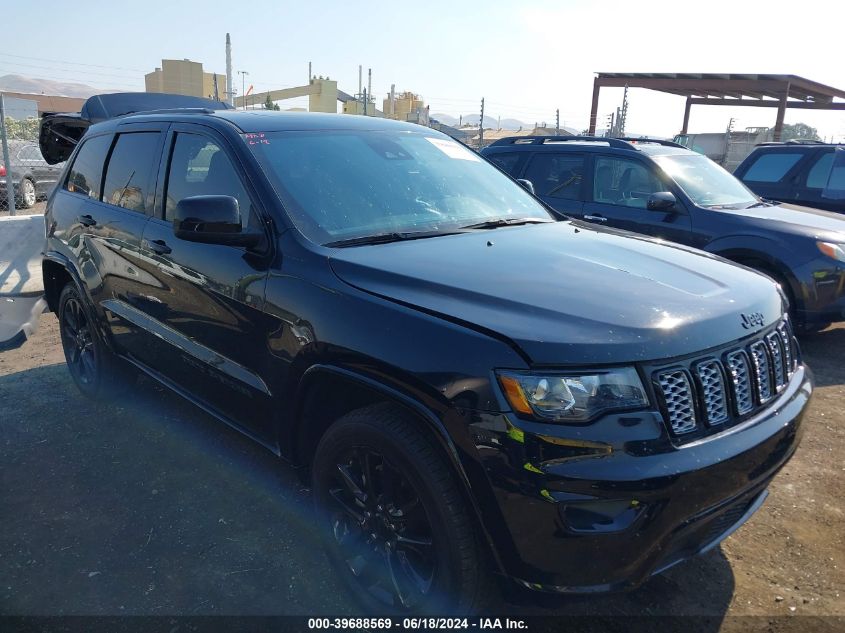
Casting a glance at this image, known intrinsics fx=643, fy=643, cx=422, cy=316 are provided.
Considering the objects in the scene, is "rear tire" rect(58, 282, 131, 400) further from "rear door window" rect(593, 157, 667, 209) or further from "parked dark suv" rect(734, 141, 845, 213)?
"parked dark suv" rect(734, 141, 845, 213)

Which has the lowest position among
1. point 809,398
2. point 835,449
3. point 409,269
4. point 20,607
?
point 20,607

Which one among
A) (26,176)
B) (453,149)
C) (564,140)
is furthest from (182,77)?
(453,149)

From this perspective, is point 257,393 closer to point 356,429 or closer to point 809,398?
point 356,429

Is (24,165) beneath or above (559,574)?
above

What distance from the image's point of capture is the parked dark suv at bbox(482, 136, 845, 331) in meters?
5.38

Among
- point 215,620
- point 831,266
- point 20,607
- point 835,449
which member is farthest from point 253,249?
point 831,266

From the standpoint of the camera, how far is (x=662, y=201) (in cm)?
590

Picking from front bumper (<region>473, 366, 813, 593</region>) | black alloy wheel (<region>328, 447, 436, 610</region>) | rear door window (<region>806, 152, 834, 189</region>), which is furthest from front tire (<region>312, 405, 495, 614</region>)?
rear door window (<region>806, 152, 834, 189</region>)

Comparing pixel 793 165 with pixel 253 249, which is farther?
pixel 793 165

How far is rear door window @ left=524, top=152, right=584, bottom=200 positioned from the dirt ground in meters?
3.34

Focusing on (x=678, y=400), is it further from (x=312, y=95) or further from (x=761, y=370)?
(x=312, y=95)

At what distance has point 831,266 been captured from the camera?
5301 millimetres

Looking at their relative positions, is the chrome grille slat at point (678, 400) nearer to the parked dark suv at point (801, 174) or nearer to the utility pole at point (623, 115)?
the parked dark suv at point (801, 174)

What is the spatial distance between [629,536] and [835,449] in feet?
9.00
